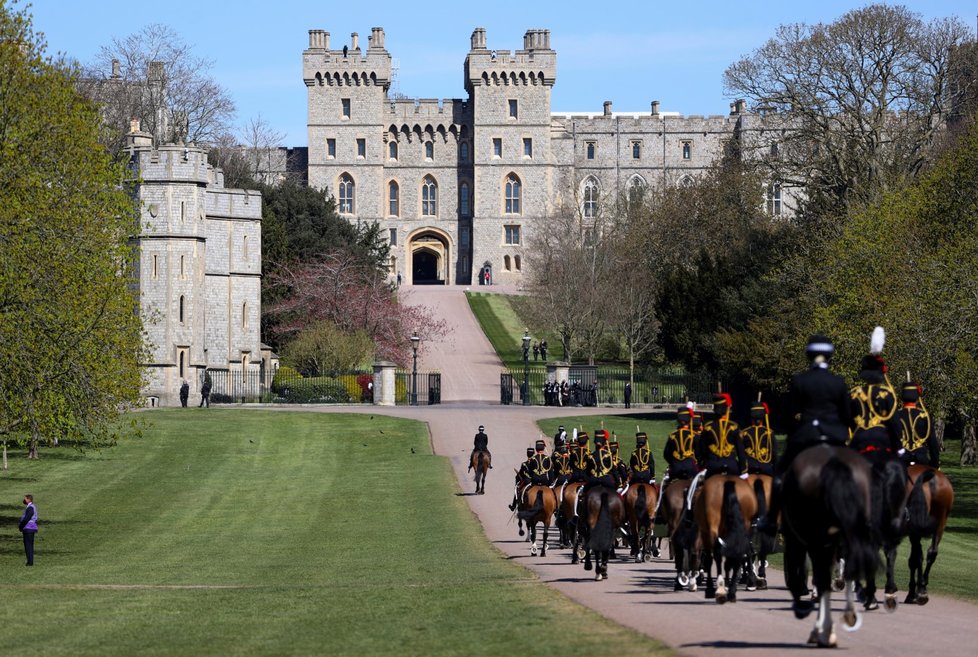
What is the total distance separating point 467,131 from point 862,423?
127m

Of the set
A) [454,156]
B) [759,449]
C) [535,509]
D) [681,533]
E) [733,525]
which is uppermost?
[454,156]

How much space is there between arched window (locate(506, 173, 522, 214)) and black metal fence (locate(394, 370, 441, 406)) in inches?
2554

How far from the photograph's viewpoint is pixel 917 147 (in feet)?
209

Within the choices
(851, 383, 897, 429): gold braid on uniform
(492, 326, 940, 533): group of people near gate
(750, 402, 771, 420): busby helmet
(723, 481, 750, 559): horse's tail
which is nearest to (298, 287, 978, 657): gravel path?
(723, 481, 750, 559): horse's tail

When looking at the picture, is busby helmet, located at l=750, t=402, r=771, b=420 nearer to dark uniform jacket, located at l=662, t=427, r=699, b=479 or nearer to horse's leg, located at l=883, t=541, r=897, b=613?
dark uniform jacket, located at l=662, t=427, r=699, b=479

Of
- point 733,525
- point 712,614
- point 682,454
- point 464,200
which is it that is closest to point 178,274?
point 682,454

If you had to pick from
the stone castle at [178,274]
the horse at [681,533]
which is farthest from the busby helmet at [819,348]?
the stone castle at [178,274]

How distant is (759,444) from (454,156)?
407ft

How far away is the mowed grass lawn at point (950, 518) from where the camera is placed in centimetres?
2064

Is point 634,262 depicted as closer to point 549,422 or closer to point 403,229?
point 549,422

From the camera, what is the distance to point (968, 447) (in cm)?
5081

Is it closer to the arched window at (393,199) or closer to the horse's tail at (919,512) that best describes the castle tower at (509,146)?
the arched window at (393,199)

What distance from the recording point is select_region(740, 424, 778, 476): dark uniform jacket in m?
18.6

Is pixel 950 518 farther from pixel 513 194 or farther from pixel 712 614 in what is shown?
pixel 513 194
